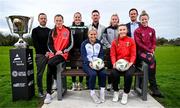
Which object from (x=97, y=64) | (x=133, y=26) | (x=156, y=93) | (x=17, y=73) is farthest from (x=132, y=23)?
(x=17, y=73)

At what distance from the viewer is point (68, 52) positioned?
7621 mm

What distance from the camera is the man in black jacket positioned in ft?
24.7

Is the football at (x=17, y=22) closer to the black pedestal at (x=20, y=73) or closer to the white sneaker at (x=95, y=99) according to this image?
the black pedestal at (x=20, y=73)

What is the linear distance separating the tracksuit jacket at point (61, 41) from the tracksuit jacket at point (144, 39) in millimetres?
1543

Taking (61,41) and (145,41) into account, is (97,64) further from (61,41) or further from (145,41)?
(145,41)

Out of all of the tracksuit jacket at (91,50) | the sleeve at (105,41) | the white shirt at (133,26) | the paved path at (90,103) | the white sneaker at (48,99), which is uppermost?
the white shirt at (133,26)

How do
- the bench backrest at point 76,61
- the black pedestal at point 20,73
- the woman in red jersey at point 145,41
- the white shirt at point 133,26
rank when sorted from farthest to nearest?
the bench backrest at point 76,61
the white shirt at point 133,26
the woman in red jersey at point 145,41
the black pedestal at point 20,73

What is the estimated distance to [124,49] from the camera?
277 inches

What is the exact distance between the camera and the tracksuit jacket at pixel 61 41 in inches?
288

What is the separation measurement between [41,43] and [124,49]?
199 centimetres

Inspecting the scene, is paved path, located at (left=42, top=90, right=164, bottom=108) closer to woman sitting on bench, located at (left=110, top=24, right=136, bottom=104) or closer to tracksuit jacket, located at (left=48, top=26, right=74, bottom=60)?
woman sitting on bench, located at (left=110, top=24, right=136, bottom=104)

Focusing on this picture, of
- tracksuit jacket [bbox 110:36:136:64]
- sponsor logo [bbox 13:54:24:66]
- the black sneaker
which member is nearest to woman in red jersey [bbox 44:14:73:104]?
sponsor logo [bbox 13:54:24:66]

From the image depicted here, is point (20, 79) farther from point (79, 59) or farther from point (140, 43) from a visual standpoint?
point (140, 43)

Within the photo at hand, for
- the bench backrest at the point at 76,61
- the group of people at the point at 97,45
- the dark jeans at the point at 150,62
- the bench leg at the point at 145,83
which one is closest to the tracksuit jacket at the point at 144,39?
the group of people at the point at 97,45
